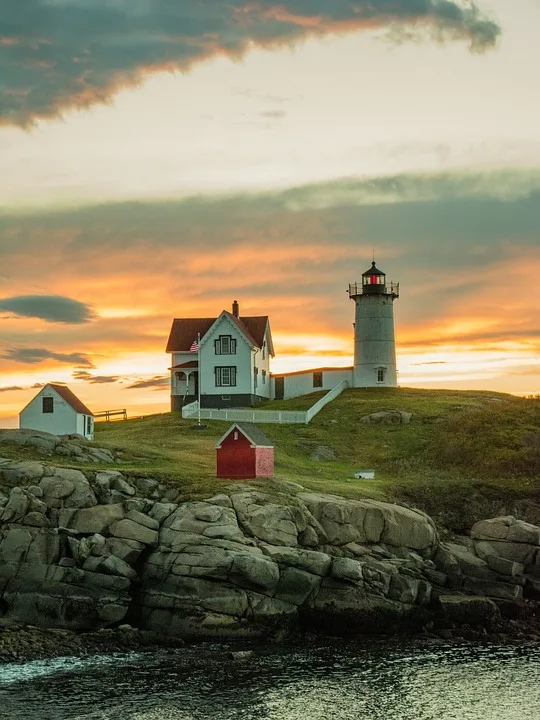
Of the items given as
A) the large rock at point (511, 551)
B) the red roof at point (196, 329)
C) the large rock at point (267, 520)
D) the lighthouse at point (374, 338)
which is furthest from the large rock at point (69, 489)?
the lighthouse at point (374, 338)

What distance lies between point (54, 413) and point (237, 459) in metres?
17.4

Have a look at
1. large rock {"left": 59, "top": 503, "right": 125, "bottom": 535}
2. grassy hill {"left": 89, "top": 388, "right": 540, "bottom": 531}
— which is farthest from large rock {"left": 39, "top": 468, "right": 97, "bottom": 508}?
grassy hill {"left": 89, "top": 388, "right": 540, "bottom": 531}

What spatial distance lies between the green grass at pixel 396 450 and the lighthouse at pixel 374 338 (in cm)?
377

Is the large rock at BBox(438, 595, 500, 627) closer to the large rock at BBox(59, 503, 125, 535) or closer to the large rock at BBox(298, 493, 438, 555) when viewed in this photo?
the large rock at BBox(298, 493, 438, 555)

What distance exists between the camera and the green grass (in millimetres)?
55531

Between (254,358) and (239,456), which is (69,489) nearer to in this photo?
(239,456)

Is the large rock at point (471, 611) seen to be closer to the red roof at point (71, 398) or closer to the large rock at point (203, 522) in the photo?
the large rock at point (203, 522)

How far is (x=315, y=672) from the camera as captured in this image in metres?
36.5

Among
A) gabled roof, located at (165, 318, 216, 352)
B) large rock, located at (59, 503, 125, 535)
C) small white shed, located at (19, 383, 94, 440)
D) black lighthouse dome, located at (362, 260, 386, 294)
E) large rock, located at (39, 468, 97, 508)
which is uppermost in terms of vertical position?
black lighthouse dome, located at (362, 260, 386, 294)

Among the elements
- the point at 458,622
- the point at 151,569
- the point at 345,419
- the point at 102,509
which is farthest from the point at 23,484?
the point at 345,419

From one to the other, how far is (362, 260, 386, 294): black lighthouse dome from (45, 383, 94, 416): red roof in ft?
120

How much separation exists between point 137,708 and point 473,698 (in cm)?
1168

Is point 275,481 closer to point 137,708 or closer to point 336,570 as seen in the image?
point 336,570

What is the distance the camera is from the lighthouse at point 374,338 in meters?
93.5
